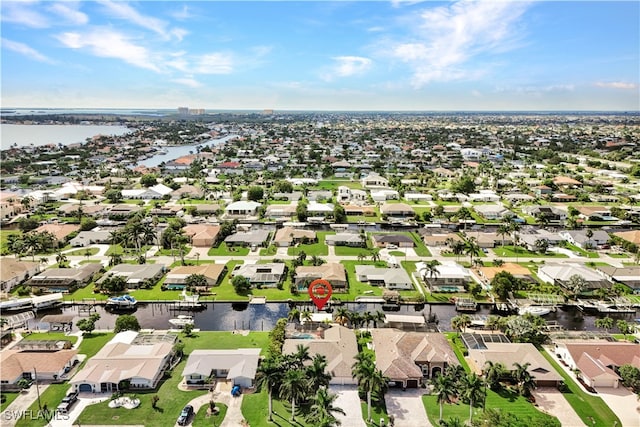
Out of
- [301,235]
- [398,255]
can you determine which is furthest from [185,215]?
[398,255]

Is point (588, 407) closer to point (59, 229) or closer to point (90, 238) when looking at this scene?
point (90, 238)

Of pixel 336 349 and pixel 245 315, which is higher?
pixel 336 349

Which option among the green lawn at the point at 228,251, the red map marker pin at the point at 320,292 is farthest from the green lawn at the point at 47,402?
the green lawn at the point at 228,251

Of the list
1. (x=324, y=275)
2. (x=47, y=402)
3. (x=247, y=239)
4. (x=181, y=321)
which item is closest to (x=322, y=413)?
(x=47, y=402)

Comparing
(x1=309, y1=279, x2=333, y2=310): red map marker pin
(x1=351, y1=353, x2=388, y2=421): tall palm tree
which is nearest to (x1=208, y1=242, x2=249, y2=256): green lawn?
(x1=309, y1=279, x2=333, y2=310): red map marker pin

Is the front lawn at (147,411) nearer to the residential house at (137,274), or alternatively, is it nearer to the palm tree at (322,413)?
the palm tree at (322,413)

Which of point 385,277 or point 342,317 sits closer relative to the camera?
point 342,317

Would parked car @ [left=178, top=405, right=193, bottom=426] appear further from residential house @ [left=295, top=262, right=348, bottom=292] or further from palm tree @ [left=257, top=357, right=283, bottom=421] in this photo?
residential house @ [left=295, top=262, right=348, bottom=292]
